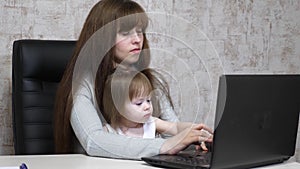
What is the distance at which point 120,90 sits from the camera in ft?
5.62

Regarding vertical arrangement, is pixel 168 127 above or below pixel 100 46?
below

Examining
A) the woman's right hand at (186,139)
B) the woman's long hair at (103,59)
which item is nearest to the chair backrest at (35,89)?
the woman's long hair at (103,59)

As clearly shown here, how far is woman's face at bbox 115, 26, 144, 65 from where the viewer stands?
184cm

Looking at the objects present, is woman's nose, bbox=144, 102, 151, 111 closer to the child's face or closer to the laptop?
the child's face

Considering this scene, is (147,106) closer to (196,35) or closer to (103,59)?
(103,59)

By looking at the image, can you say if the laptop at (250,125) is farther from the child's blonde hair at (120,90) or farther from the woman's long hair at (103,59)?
the woman's long hair at (103,59)

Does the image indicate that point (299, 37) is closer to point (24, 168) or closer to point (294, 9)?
point (294, 9)

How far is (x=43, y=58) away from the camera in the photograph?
2.10m

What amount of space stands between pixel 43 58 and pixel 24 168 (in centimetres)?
79

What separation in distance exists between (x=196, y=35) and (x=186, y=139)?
1260 millimetres

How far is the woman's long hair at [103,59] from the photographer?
1.85m

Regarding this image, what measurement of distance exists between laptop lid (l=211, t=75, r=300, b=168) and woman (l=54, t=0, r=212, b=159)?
41cm

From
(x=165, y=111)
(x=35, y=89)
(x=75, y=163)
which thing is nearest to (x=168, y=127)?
(x=165, y=111)

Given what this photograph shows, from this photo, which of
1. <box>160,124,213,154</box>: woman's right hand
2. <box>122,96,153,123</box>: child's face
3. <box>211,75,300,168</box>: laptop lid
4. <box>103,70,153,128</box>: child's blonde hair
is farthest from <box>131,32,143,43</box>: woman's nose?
<box>211,75,300,168</box>: laptop lid
